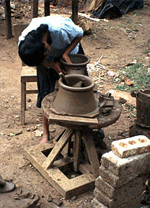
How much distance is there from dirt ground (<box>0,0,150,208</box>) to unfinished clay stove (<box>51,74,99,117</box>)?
99 cm

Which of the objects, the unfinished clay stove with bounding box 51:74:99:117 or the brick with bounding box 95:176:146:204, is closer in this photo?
the brick with bounding box 95:176:146:204

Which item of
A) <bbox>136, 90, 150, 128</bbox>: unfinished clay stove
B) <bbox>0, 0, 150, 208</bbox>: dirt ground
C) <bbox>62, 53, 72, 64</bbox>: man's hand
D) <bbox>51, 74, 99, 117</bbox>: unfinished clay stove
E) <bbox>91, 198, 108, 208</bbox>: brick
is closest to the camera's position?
<bbox>91, 198, 108, 208</bbox>: brick

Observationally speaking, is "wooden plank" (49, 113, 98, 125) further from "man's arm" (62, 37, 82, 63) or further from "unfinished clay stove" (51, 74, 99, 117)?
"man's arm" (62, 37, 82, 63)

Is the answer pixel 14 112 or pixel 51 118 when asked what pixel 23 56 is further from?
pixel 14 112

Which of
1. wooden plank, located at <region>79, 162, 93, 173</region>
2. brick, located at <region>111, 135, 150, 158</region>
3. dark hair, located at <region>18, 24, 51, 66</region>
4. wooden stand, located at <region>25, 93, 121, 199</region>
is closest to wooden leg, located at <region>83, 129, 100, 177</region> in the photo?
wooden stand, located at <region>25, 93, 121, 199</region>

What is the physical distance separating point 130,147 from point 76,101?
2.49 ft

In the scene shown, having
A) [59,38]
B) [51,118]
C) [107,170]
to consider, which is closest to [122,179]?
[107,170]

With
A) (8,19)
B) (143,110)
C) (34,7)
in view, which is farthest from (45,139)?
(8,19)

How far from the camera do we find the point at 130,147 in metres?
2.75

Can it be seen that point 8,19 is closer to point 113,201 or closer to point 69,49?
point 69,49

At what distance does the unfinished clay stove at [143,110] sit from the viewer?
161 inches

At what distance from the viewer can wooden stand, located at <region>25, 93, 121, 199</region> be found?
10.2 feet

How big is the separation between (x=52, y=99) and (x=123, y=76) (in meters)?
3.65

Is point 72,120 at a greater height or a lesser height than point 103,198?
greater
